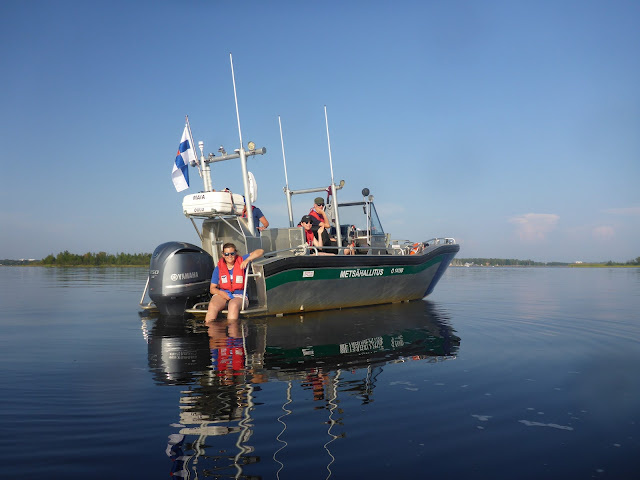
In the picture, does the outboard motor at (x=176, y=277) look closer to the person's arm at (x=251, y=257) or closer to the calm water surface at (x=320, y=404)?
the person's arm at (x=251, y=257)

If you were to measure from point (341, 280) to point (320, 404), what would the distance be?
6843mm

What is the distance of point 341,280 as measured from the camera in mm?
10523

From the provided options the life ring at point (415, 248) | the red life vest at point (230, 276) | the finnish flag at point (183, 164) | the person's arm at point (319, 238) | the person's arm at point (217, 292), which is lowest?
the person's arm at point (217, 292)

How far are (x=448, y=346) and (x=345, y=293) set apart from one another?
4.62 metres

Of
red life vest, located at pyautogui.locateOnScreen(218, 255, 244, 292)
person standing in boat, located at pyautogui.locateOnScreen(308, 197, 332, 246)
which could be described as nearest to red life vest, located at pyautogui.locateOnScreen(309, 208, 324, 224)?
person standing in boat, located at pyautogui.locateOnScreen(308, 197, 332, 246)

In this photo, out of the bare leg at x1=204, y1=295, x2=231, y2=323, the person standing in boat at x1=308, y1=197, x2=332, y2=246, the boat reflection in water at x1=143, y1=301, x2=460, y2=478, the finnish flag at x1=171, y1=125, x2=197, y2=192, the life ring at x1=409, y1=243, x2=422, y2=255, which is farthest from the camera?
the life ring at x1=409, y1=243, x2=422, y2=255

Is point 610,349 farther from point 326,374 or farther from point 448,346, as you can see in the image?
point 326,374

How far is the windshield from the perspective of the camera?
1288 cm

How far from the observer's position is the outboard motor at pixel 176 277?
356 inches

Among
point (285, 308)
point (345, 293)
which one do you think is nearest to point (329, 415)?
point (285, 308)

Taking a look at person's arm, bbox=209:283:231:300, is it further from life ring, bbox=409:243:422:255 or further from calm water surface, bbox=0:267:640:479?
life ring, bbox=409:243:422:255

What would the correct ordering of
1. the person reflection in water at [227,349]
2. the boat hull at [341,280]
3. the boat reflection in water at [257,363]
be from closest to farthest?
→ the boat reflection in water at [257,363]
the person reflection in water at [227,349]
the boat hull at [341,280]

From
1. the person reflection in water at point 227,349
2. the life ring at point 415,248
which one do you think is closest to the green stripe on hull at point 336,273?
the life ring at point 415,248

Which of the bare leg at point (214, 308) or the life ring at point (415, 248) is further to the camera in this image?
the life ring at point (415, 248)
